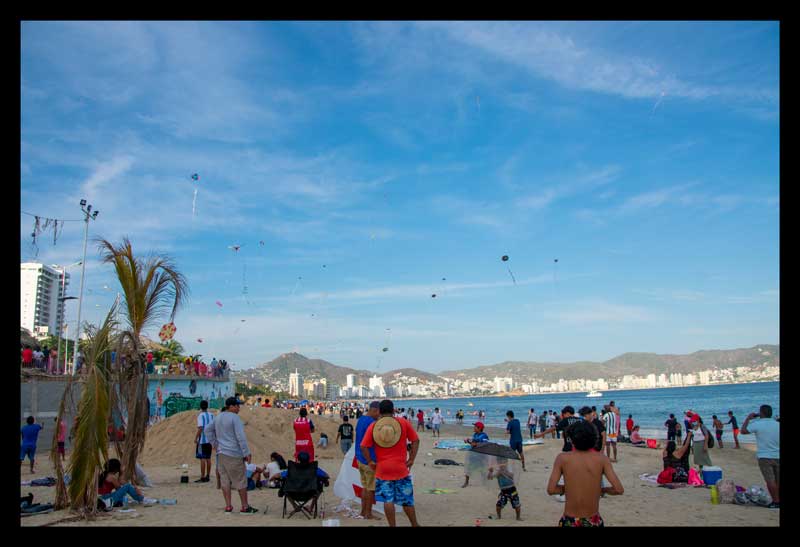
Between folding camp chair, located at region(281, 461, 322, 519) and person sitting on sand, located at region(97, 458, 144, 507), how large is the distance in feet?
7.83

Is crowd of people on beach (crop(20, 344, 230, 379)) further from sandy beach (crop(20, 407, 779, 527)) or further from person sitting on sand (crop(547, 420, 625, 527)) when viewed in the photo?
person sitting on sand (crop(547, 420, 625, 527))

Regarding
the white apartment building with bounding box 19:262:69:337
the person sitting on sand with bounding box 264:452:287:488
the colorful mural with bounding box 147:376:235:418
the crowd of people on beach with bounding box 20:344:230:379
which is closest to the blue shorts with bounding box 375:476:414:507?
the person sitting on sand with bounding box 264:452:287:488

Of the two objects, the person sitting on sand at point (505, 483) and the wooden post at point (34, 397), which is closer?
the person sitting on sand at point (505, 483)

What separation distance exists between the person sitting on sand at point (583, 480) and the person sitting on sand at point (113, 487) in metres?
6.52

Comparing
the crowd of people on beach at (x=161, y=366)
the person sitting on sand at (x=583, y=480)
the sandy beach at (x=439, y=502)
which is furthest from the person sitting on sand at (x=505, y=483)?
the crowd of people on beach at (x=161, y=366)

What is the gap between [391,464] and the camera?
632 cm

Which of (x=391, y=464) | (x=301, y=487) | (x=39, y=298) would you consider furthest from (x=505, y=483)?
(x=39, y=298)

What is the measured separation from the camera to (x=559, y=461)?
4547 millimetres

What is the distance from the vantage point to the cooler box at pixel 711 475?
35.2 feet

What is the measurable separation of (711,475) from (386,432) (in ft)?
25.3

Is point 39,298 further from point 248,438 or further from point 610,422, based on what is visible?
point 610,422

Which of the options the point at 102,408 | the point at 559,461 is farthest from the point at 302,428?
the point at 559,461

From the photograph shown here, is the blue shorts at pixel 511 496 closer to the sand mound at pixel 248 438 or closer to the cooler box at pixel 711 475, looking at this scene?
the cooler box at pixel 711 475
